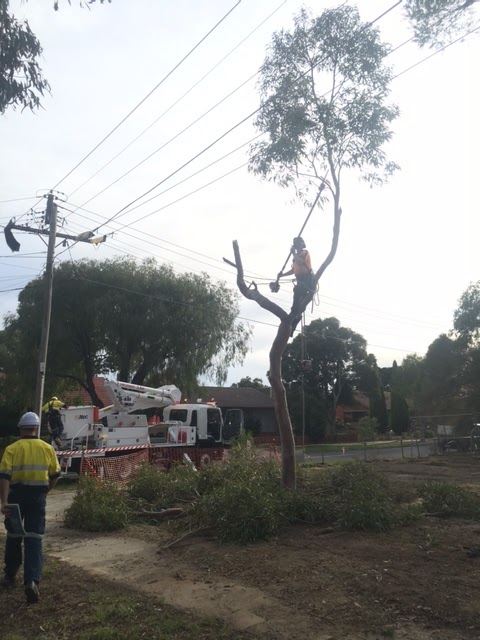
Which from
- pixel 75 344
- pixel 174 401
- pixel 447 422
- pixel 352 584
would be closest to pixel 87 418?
pixel 174 401

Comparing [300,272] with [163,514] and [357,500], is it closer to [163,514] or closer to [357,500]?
[357,500]

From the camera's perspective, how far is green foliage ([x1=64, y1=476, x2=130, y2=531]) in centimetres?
990

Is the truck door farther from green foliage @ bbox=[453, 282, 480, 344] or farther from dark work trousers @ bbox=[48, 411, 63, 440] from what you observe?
green foliage @ bbox=[453, 282, 480, 344]

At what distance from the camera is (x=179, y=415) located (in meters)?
20.9

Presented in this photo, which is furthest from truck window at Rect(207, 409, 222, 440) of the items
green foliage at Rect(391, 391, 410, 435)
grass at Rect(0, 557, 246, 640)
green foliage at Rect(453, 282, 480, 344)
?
green foliage at Rect(391, 391, 410, 435)

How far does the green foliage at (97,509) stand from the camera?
9898mm

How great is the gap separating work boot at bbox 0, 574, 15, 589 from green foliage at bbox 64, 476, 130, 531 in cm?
354

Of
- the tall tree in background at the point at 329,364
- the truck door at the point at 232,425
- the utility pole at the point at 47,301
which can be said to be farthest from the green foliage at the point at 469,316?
the utility pole at the point at 47,301

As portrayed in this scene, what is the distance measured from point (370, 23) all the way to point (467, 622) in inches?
331

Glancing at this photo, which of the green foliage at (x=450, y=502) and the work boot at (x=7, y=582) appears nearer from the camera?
the work boot at (x=7, y=582)

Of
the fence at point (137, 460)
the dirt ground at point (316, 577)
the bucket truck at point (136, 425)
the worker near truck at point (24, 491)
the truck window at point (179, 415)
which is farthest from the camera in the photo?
the truck window at point (179, 415)

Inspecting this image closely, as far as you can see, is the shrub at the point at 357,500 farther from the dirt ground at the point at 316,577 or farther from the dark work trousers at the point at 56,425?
the dark work trousers at the point at 56,425

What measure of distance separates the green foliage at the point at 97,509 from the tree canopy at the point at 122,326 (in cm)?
1771

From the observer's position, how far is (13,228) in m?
20.7
